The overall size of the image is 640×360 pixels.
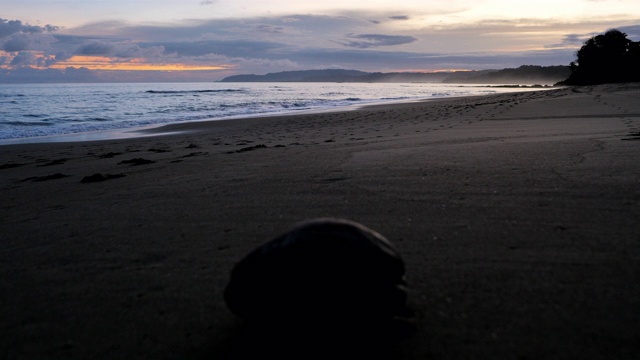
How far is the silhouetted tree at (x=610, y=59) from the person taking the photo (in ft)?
138

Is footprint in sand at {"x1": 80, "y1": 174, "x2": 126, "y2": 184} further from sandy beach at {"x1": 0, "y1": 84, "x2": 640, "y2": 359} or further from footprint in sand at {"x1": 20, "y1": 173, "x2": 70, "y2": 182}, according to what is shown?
footprint in sand at {"x1": 20, "y1": 173, "x2": 70, "y2": 182}

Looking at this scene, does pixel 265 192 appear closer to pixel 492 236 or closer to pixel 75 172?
pixel 492 236

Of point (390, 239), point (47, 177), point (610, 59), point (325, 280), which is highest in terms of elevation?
point (610, 59)

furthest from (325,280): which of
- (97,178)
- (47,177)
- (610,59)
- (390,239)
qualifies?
(610,59)

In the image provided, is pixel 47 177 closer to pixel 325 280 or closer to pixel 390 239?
pixel 390 239

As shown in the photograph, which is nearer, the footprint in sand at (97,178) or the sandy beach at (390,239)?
the sandy beach at (390,239)

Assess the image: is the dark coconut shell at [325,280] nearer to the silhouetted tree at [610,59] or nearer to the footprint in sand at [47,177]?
the footprint in sand at [47,177]

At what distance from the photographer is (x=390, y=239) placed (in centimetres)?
250

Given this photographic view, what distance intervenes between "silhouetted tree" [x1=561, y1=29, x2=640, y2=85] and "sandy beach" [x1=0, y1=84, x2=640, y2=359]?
44.6 metres

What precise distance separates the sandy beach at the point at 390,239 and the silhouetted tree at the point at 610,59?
44634mm

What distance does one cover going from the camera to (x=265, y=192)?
151 inches

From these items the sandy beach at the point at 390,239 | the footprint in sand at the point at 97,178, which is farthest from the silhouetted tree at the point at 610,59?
the footprint in sand at the point at 97,178

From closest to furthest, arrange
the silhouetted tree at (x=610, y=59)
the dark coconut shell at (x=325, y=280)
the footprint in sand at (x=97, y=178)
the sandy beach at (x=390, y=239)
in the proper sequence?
the dark coconut shell at (x=325, y=280), the sandy beach at (x=390, y=239), the footprint in sand at (x=97, y=178), the silhouetted tree at (x=610, y=59)

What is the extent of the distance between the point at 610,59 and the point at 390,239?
49429 mm
